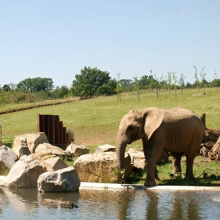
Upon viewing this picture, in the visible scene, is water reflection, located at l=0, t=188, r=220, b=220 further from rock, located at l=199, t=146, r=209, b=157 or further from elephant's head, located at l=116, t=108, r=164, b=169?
rock, located at l=199, t=146, r=209, b=157

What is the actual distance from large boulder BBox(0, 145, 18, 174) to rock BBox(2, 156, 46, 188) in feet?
12.1

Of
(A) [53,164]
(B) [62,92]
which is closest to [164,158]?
(A) [53,164]

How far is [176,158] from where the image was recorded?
22.4m

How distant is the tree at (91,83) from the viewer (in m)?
176

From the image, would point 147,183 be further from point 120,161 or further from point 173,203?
point 173,203

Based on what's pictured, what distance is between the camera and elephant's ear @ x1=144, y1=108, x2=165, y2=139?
792 inches

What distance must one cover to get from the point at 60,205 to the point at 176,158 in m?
7.95

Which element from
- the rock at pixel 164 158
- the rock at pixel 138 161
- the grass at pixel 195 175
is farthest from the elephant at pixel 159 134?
the rock at pixel 164 158

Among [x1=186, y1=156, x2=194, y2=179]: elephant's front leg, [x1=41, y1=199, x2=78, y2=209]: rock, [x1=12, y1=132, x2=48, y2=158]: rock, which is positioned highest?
[x1=12, y1=132, x2=48, y2=158]: rock

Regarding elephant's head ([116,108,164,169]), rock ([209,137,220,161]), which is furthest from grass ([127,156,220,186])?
elephant's head ([116,108,164,169])

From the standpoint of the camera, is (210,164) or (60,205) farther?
(210,164)

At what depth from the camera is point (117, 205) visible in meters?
15.7

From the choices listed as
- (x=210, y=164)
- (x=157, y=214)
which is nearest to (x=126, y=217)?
(x=157, y=214)

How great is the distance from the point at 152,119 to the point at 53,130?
48.4 feet
